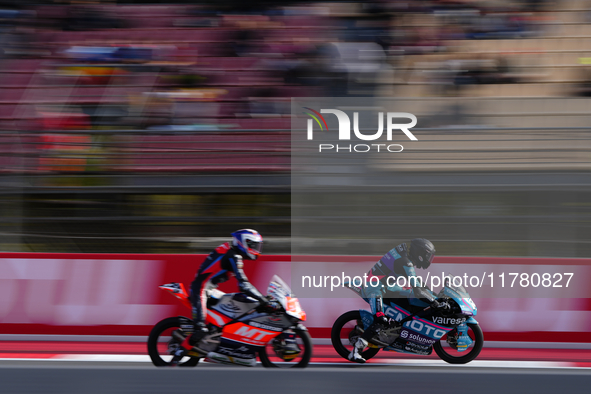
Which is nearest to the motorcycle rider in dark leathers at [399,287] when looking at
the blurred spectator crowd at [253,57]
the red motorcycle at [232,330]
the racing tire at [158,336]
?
the red motorcycle at [232,330]

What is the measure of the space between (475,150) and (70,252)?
15.2ft

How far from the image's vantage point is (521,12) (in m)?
8.91

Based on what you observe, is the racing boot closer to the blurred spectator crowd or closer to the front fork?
the front fork

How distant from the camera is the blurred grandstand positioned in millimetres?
6938

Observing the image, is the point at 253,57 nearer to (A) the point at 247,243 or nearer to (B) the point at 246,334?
(A) the point at 247,243

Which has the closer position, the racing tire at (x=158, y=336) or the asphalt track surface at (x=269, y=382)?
the asphalt track surface at (x=269, y=382)

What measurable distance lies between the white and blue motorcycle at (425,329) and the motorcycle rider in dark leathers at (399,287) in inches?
2.0

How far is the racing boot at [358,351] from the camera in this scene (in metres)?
5.86

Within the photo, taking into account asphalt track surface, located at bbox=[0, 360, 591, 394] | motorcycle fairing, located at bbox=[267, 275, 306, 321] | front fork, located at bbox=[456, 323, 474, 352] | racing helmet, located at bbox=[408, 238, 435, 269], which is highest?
racing helmet, located at bbox=[408, 238, 435, 269]

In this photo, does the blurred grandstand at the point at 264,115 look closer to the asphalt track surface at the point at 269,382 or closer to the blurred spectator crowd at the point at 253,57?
the blurred spectator crowd at the point at 253,57

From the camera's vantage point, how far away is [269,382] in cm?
315

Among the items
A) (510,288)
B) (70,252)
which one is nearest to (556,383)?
(510,288)

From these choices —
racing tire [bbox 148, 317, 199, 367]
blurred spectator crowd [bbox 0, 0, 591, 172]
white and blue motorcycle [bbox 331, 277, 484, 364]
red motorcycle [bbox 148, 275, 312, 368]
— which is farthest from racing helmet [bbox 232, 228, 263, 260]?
blurred spectator crowd [bbox 0, 0, 591, 172]

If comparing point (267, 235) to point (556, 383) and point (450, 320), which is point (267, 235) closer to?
point (450, 320)
